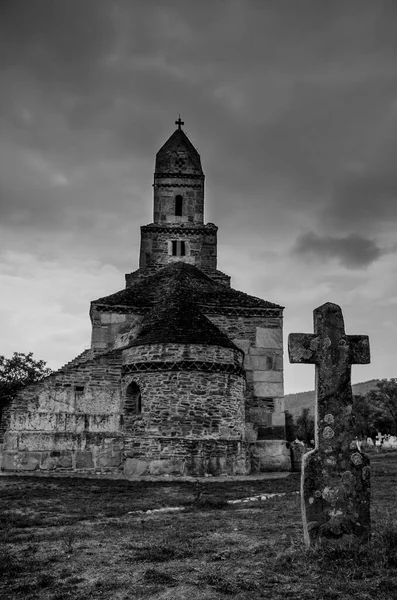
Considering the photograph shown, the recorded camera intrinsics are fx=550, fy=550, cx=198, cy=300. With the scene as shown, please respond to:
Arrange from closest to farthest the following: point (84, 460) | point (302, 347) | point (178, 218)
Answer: point (302, 347)
point (84, 460)
point (178, 218)

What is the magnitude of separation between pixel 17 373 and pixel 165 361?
88.0 feet

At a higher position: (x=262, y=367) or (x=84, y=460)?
(x=262, y=367)

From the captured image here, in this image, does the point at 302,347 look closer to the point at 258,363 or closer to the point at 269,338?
the point at 258,363

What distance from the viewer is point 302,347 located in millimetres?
6258

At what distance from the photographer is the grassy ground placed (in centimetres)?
455

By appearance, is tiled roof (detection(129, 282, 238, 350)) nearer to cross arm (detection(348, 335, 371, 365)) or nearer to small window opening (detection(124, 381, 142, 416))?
small window opening (detection(124, 381, 142, 416))

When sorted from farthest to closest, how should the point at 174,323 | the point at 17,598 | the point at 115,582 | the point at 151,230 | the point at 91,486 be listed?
the point at 151,230 → the point at 174,323 → the point at 91,486 → the point at 115,582 → the point at 17,598

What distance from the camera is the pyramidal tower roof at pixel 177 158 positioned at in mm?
30469

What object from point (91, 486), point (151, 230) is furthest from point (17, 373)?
point (91, 486)

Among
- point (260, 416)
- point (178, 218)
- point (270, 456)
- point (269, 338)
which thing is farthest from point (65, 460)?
point (178, 218)

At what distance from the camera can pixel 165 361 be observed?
55.1ft

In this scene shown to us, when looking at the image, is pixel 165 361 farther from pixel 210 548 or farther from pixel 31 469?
pixel 210 548

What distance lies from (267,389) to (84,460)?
801 centimetres

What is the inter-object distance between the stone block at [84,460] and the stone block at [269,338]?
830cm
